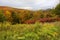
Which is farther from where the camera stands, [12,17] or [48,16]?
[48,16]

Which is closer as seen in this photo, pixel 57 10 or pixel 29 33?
pixel 29 33

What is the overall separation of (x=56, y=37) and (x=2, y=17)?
3.18m

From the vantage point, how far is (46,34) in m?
8.32

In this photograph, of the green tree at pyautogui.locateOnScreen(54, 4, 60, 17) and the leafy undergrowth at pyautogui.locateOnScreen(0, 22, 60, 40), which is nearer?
the leafy undergrowth at pyautogui.locateOnScreen(0, 22, 60, 40)

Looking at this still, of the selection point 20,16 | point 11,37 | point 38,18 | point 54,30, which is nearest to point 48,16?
point 38,18

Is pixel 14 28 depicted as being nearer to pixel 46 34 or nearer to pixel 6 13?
pixel 46 34

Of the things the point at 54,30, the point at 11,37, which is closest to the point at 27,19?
the point at 54,30

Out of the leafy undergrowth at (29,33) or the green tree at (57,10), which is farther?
the green tree at (57,10)

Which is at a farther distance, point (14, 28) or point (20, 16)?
point (20, 16)

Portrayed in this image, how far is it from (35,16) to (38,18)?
0.64 feet

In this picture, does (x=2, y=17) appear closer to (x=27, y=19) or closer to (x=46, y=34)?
(x=27, y=19)

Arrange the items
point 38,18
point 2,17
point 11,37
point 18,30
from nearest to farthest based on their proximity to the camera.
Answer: point 11,37 → point 18,30 → point 2,17 → point 38,18

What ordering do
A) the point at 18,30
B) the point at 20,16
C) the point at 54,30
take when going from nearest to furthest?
the point at 18,30 → the point at 54,30 → the point at 20,16

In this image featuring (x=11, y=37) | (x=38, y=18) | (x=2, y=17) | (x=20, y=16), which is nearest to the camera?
(x=11, y=37)
